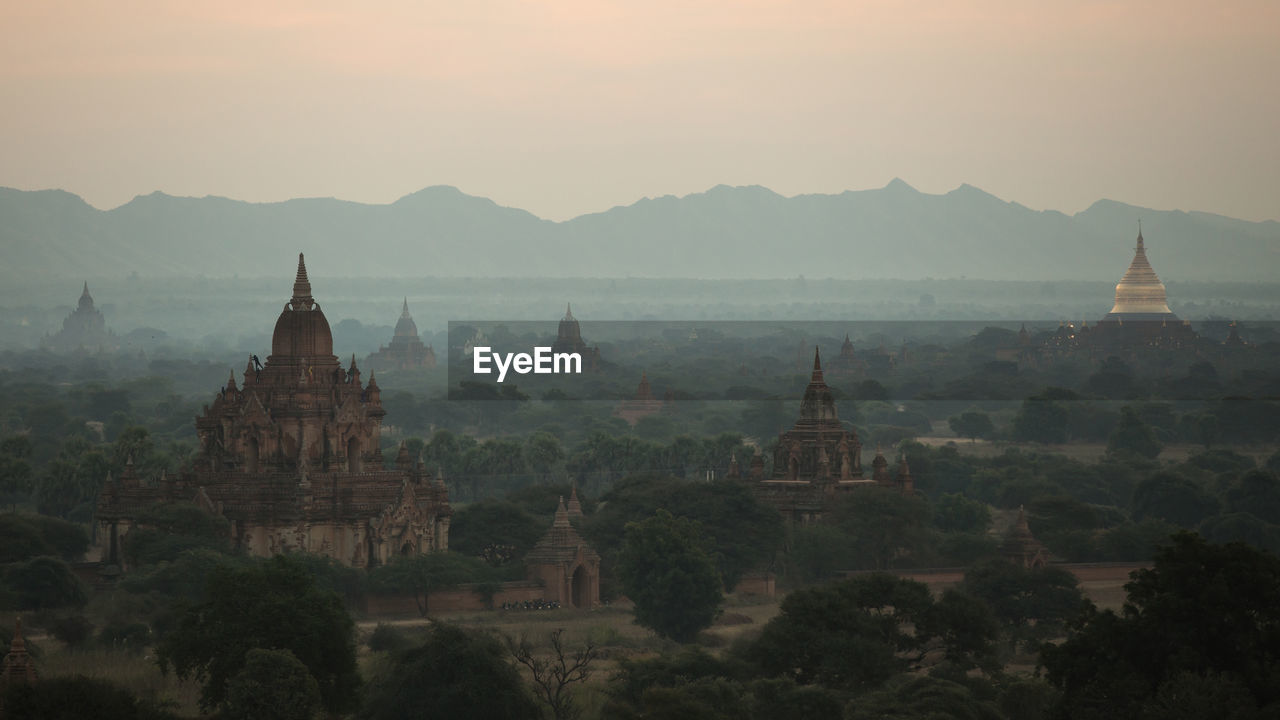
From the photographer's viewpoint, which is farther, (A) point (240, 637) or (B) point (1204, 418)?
(B) point (1204, 418)

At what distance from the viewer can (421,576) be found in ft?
207

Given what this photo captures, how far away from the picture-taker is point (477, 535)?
70.3 metres

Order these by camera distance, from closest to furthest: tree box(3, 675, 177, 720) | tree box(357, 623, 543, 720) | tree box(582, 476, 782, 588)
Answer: tree box(3, 675, 177, 720) → tree box(357, 623, 543, 720) → tree box(582, 476, 782, 588)

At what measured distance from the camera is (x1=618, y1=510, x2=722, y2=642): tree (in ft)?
198

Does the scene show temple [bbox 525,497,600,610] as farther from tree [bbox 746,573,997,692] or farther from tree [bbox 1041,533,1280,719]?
tree [bbox 1041,533,1280,719]

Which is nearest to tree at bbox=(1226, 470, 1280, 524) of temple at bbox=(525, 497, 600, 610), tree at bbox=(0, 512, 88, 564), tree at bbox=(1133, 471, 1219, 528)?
tree at bbox=(1133, 471, 1219, 528)

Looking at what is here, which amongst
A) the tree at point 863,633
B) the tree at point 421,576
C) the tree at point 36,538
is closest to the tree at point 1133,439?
the tree at point 421,576

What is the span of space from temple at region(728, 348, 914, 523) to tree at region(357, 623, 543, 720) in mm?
30290

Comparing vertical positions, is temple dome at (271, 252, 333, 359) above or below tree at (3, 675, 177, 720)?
above

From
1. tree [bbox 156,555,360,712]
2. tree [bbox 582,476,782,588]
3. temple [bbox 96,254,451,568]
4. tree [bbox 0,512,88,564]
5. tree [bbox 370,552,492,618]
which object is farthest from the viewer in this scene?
tree [bbox 582,476,782,588]

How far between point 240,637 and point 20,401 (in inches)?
4722

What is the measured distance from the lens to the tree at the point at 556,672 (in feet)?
156

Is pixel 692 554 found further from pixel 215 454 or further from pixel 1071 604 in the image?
pixel 215 454

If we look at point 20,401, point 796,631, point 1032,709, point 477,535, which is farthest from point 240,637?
point 20,401
